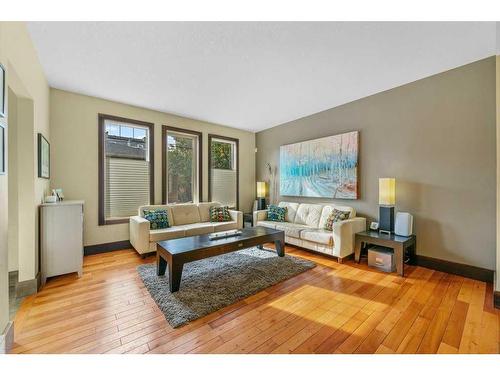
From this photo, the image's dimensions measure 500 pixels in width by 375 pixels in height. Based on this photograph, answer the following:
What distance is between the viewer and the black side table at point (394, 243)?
107 inches

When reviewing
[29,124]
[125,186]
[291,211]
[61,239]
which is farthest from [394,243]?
[29,124]

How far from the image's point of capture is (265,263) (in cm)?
307

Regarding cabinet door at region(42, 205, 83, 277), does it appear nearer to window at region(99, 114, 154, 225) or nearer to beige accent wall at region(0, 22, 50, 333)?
beige accent wall at region(0, 22, 50, 333)

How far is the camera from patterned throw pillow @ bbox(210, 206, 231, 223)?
4.38m

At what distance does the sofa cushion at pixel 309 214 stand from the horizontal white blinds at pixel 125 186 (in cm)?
304

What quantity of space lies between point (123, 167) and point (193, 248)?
2.50m

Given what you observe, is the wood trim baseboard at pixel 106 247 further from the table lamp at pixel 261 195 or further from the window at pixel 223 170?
the table lamp at pixel 261 195

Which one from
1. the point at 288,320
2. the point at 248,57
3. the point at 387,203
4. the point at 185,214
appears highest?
the point at 248,57

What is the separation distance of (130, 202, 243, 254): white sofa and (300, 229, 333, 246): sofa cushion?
1.39m

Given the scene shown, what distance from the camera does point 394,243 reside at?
2781 mm

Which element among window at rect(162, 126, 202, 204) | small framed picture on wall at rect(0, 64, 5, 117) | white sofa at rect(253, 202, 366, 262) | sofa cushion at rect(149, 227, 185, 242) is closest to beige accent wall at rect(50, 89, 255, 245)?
window at rect(162, 126, 202, 204)

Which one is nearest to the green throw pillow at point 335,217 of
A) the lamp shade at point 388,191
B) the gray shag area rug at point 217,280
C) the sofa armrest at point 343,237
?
the sofa armrest at point 343,237

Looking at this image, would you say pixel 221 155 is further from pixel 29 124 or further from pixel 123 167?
pixel 29 124
